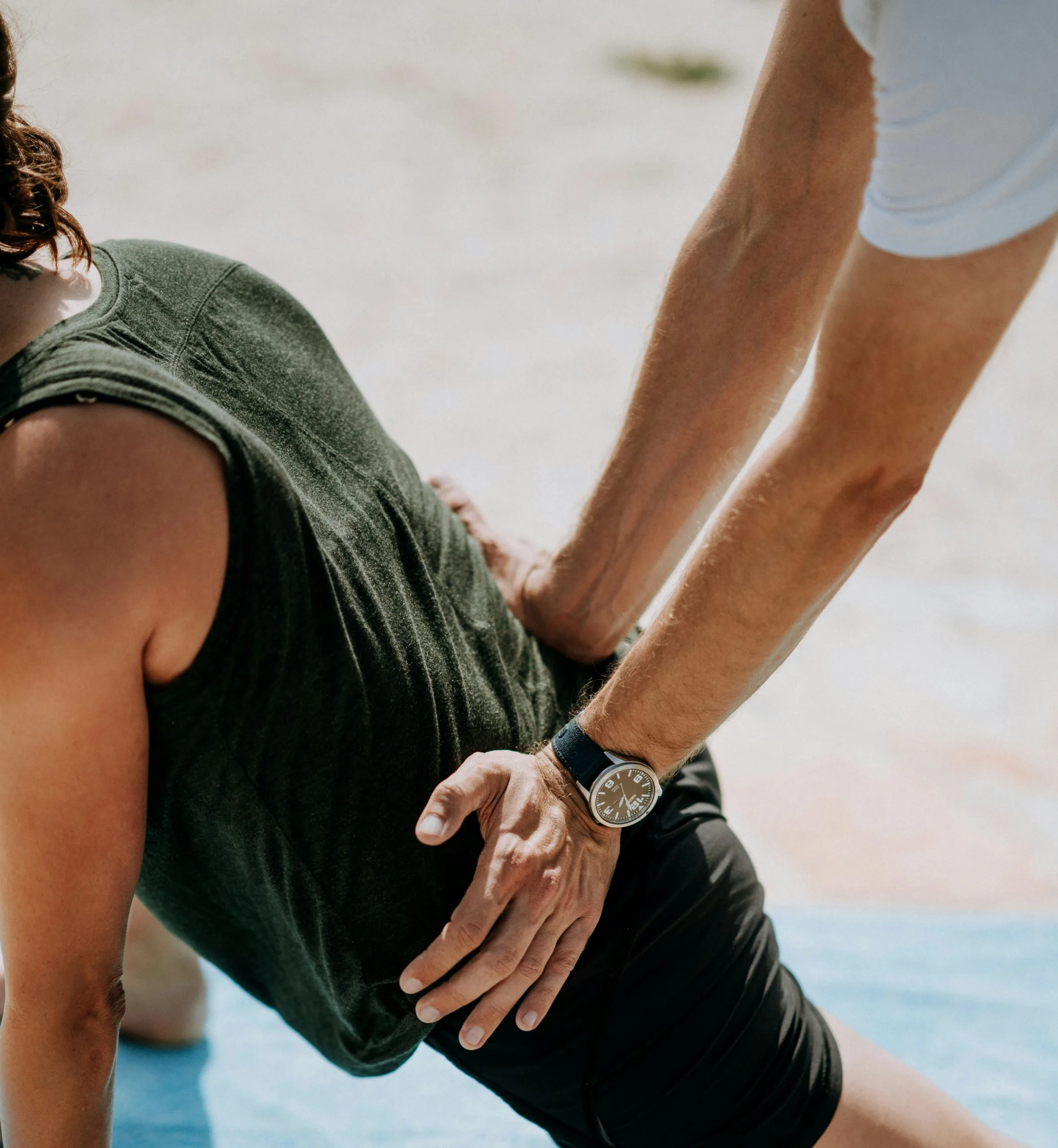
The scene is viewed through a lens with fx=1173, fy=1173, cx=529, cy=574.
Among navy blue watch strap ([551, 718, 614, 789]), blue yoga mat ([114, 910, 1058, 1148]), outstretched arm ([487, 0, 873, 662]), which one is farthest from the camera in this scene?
blue yoga mat ([114, 910, 1058, 1148])

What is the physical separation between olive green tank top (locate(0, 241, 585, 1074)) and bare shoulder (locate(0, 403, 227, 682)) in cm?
2

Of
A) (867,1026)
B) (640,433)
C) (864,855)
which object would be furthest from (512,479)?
(640,433)

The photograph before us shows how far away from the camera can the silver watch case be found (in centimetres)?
118

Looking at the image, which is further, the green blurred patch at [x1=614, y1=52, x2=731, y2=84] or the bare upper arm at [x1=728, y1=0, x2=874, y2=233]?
the green blurred patch at [x1=614, y1=52, x2=731, y2=84]

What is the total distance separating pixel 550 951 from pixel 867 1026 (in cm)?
121

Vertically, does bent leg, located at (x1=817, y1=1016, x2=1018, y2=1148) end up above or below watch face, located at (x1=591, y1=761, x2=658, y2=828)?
below

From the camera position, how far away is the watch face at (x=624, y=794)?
3.89 ft

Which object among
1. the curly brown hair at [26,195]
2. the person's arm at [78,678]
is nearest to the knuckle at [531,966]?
the person's arm at [78,678]

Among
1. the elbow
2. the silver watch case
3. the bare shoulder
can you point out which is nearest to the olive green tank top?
the bare shoulder

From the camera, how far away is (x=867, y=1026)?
2.13 metres

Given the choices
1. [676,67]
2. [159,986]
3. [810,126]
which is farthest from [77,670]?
[676,67]

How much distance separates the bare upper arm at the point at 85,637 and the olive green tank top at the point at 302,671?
28 millimetres

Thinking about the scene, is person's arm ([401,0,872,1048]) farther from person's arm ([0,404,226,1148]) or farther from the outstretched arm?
person's arm ([0,404,226,1148])

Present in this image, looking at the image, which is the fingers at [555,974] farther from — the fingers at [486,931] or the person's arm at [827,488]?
the person's arm at [827,488]
